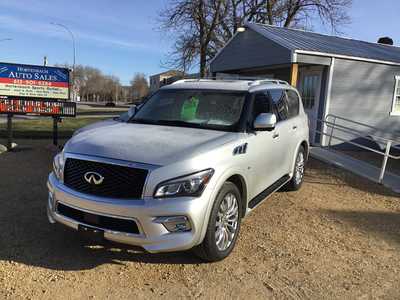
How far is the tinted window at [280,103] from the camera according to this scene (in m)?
5.65

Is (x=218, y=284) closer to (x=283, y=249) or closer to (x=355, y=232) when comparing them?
(x=283, y=249)

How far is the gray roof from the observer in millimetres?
12547

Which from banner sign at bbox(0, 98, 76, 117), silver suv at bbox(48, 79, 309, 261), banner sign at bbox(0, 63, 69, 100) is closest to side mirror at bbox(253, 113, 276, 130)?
silver suv at bbox(48, 79, 309, 261)

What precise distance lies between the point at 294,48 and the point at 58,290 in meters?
10.3

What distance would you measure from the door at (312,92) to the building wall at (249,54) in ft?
4.46

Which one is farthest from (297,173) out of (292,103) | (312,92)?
(312,92)

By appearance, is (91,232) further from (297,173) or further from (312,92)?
(312,92)

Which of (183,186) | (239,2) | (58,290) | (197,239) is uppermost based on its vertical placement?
(239,2)

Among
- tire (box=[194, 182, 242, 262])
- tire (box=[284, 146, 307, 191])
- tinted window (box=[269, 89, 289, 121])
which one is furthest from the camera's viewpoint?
tire (box=[284, 146, 307, 191])

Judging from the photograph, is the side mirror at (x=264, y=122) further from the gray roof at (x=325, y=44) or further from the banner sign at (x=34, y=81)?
the gray roof at (x=325, y=44)

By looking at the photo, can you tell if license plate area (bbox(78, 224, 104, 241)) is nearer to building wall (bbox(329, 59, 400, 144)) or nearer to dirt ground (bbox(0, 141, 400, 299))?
dirt ground (bbox(0, 141, 400, 299))

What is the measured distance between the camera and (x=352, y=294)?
3570 mm

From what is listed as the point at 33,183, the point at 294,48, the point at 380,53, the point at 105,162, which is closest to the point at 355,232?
the point at 105,162

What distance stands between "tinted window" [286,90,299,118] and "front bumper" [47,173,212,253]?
10.9 feet
